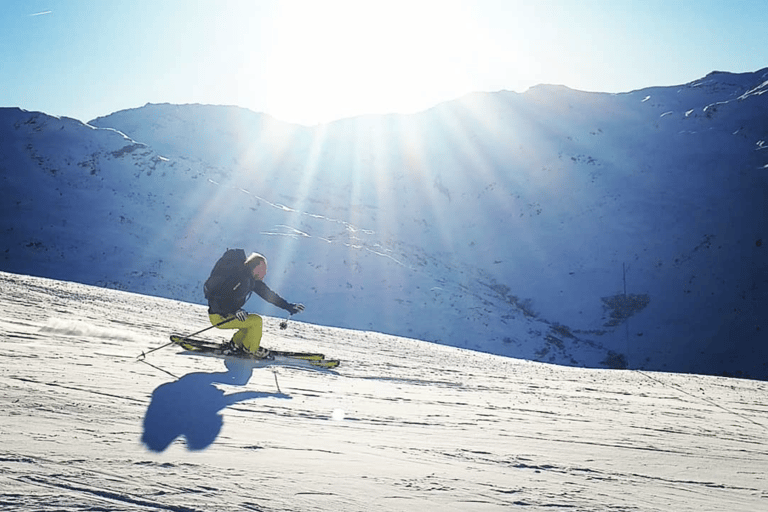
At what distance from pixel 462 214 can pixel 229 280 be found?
52147mm

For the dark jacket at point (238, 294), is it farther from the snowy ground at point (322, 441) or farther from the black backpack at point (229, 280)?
the snowy ground at point (322, 441)

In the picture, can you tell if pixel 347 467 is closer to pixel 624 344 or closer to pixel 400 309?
pixel 400 309

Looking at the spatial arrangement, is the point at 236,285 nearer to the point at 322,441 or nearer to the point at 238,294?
the point at 238,294

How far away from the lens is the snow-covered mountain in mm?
25578

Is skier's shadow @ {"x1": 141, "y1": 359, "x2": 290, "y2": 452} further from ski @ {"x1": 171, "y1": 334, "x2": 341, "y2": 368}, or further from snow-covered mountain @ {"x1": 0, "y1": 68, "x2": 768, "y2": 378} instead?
snow-covered mountain @ {"x1": 0, "y1": 68, "x2": 768, "y2": 378}

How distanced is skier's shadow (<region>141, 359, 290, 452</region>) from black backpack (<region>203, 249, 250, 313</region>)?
1669 millimetres

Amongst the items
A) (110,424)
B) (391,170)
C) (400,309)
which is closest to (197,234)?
(400,309)

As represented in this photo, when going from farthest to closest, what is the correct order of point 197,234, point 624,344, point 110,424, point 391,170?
point 391,170 → point 624,344 → point 197,234 → point 110,424

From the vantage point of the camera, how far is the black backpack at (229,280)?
23.9 feet

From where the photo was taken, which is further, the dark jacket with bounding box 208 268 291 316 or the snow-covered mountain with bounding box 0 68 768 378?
the snow-covered mountain with bounding box 0 68 768 378

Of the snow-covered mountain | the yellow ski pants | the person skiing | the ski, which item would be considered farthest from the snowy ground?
the snow-covered mountain

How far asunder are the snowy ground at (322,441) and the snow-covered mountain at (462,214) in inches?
667

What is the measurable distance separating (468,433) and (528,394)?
3.37 meters

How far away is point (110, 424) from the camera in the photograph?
337cm
